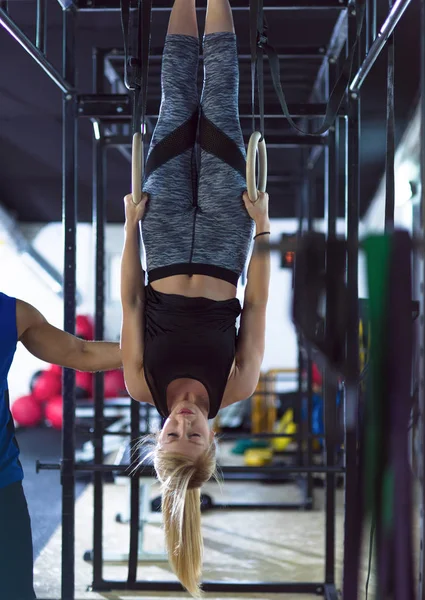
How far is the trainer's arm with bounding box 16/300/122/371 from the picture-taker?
227 centimetres

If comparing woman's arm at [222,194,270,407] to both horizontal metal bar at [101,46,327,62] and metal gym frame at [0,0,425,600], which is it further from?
horizontal metal bar at [101,46,327,62]

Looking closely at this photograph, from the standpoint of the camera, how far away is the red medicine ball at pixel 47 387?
30.0ft

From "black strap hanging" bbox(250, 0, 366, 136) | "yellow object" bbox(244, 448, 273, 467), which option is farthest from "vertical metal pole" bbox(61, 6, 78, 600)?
"yellow object" bbox(244, 448, 273, 467)

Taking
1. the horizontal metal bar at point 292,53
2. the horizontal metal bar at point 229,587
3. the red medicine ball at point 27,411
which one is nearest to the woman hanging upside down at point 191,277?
the horizontal metal bar at point 292,53

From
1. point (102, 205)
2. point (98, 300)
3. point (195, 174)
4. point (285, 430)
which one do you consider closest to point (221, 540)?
point (98, 300)

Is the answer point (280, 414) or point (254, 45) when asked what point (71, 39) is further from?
point (280, 414)

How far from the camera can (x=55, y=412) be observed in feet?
28.9

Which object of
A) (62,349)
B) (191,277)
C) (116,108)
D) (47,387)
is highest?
(116,108)

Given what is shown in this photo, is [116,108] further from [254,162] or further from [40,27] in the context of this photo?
[254,162]

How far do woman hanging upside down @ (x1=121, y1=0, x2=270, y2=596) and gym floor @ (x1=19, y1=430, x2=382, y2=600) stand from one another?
1.26 m

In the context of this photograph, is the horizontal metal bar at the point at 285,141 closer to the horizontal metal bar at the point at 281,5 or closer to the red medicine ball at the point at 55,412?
the horizontal metal bar at the point at 281,5

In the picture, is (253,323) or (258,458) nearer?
(253,323)

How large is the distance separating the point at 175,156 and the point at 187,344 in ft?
2.18

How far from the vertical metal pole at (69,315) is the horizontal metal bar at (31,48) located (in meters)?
0.09
